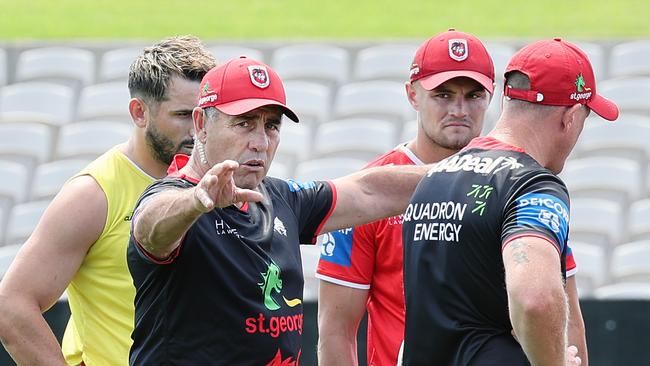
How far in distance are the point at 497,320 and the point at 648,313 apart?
10.1 feet

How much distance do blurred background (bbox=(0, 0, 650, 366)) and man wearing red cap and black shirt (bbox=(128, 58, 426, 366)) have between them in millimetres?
2791

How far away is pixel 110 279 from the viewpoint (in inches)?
158

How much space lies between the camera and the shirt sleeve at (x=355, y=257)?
449 cm

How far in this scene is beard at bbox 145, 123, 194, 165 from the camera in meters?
4.07

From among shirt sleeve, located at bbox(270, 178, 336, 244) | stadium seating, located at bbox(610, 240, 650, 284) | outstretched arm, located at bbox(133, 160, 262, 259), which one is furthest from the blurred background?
outstretched arm, located at bbox(133, 160, 262, 259)

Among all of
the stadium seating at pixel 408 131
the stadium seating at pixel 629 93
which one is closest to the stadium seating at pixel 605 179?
the stadium seating at pixel 629 93

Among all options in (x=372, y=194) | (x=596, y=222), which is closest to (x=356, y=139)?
(x=596, y=222)

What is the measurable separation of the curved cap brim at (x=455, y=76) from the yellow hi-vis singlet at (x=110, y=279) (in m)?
1.23

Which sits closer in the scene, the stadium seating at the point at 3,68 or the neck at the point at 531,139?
the neck at the point at 531,139

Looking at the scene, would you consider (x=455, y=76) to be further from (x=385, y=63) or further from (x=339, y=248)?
(x=385, y=63)

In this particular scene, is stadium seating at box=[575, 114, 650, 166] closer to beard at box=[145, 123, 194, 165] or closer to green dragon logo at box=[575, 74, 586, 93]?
beard at box=[145, 123, 194, 165]

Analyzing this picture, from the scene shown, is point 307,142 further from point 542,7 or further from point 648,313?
point 542,7

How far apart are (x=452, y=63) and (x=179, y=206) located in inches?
71.7

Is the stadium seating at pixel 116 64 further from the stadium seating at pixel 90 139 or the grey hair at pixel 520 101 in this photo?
the grey hair at pixel 520 101
